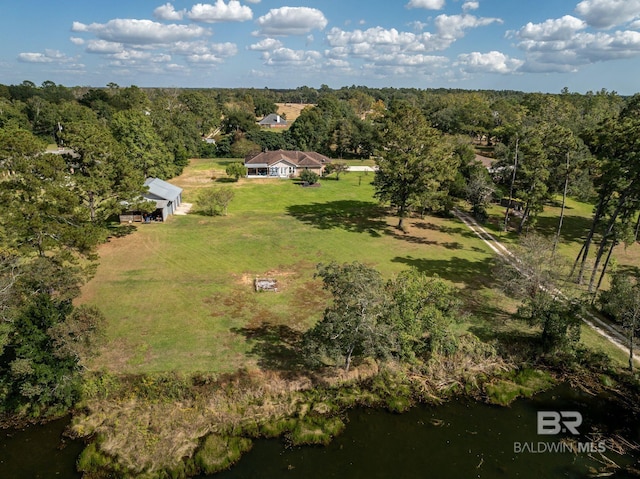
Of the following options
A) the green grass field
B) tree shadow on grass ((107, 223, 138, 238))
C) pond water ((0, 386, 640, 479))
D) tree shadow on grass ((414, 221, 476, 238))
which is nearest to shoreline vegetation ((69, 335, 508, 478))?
pond water ((0, 386, 640, 479))

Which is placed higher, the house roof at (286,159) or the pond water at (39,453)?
the house roof at (286,159)

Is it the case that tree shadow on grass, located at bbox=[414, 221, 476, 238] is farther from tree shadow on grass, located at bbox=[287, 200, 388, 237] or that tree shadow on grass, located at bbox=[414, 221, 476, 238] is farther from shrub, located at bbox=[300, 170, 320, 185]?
shrub, located at bbox=[300, 170, 320, 185]

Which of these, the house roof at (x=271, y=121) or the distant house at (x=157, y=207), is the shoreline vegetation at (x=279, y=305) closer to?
the distant house at (x=157, y=207)

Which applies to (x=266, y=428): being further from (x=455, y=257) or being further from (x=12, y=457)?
(x=455, y=257)

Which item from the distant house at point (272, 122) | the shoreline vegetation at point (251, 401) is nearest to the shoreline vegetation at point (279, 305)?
the shoreline vegetation at point (251, 401)

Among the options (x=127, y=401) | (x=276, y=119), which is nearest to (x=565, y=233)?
(x=127, y=401)
